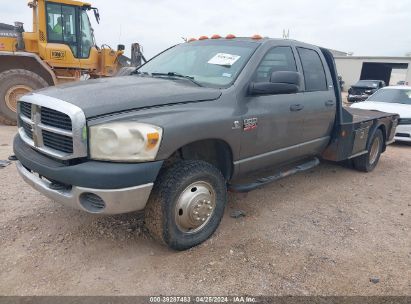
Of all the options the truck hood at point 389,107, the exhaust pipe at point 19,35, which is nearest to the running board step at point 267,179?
the truck hood at point 389,107

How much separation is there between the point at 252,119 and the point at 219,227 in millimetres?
1148

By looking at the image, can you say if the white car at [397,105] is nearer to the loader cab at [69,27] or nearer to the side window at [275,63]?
the side window at [275,63]

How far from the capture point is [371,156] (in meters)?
6.20

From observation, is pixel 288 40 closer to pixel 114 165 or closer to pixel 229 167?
pixel 229 167

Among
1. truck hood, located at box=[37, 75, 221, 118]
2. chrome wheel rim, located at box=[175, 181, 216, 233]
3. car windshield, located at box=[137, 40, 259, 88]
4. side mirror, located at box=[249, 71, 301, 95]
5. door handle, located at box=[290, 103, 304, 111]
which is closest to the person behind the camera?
truck hood, located at box=[37, 75, 221, 118]

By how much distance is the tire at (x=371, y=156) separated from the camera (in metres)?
5.96

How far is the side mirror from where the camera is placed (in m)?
3.47

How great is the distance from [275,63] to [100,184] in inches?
95.0

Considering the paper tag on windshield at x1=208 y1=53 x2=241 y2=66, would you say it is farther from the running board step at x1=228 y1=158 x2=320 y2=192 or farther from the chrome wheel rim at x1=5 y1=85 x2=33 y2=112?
the chrome wheel rim at x1=5 y1=85 x2=33 y2=112

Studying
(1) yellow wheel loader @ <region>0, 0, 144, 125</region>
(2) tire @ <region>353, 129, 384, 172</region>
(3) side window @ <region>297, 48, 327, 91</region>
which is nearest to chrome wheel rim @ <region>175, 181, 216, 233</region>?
(3) side window @ <region>297, 48, 327, 91</region>

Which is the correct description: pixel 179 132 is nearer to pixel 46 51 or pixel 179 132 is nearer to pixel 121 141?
pixel 121 141

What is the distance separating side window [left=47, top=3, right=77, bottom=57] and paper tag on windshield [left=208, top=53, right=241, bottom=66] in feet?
21.5

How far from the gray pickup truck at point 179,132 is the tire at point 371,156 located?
1.73m

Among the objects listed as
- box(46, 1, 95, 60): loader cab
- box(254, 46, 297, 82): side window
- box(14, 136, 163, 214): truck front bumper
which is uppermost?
box(46, 1, 95, 60): loader cab
